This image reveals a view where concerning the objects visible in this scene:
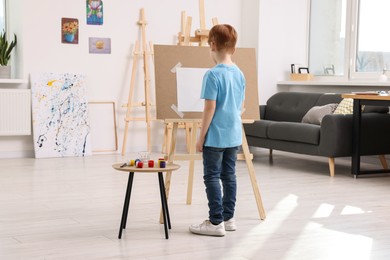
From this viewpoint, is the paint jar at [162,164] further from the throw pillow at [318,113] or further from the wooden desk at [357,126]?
the throw pillow at [318,113]

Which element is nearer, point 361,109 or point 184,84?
point 184,84

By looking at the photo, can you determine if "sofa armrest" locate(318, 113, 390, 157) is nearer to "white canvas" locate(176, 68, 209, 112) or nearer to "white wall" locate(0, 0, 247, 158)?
"white canvas" locate(176, 68, 209, 112)

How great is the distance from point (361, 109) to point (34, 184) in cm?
313

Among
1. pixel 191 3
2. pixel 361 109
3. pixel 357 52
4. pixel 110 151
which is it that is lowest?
pixel 110 151

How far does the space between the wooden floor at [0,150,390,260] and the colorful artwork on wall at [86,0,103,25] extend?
2.00m

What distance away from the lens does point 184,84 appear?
14.7ft

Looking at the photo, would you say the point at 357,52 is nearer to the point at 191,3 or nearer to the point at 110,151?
the point at 191,3

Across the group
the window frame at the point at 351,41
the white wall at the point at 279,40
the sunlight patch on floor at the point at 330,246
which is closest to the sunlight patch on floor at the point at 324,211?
the sunlight patch on floor at the point at 330,246

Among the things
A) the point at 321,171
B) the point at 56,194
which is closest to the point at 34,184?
the point at 56,194

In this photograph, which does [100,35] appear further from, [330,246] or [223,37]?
[330,246]

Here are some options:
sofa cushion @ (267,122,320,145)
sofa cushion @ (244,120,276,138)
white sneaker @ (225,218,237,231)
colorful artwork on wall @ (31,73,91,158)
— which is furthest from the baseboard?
white sneaker @ (225,218,237,231)

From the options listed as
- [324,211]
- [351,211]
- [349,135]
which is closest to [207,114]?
[324,211]

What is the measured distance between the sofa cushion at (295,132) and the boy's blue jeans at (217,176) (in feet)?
9.21

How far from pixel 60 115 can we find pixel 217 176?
4308 millimetres
